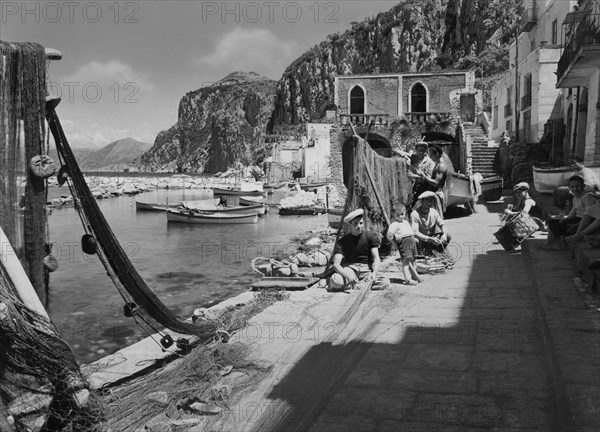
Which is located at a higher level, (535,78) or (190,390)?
(535,78)

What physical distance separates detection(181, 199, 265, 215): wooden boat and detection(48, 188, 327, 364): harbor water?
2.54ft

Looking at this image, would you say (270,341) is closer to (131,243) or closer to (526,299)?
(526,299)

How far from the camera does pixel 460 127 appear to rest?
1132 inches

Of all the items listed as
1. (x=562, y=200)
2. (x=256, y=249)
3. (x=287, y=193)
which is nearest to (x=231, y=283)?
(x=256, y=249)

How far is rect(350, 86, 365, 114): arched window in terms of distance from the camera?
33344 millimetres

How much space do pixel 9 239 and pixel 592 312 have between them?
16.6 ft

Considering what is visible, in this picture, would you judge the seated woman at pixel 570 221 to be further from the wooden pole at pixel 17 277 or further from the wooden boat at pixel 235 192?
the wooden boat at pixel 235 192

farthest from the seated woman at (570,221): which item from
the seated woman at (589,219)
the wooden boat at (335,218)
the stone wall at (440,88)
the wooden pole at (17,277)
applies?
the stone wall at (440,88)

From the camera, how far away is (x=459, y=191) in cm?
1528

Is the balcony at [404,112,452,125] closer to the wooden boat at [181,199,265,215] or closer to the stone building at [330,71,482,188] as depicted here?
the stone building at [330,71,482,188]

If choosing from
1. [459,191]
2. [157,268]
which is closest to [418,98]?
[459,191]

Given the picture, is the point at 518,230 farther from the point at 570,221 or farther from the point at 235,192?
the point at 235,192

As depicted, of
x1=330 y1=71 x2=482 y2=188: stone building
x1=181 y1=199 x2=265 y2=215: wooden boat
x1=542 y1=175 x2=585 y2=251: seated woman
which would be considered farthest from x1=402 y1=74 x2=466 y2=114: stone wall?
x1=542 y1=175 x2=585 y2=251: seated woman

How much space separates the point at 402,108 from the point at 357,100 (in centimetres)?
282
